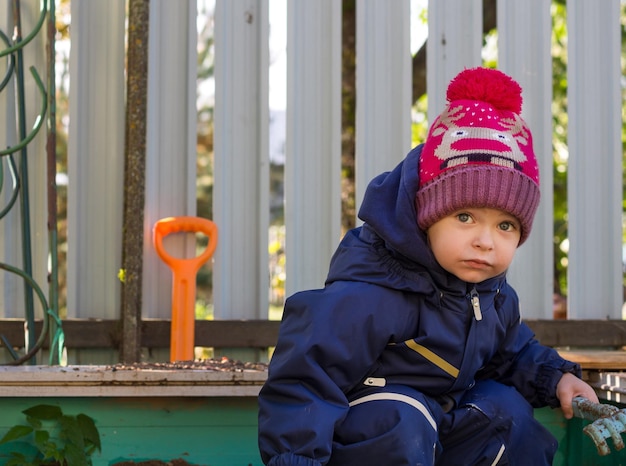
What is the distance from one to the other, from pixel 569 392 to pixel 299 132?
1491 mm

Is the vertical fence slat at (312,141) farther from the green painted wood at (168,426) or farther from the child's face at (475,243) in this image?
the child's face at (475,243)

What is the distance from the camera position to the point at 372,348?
2115 mm

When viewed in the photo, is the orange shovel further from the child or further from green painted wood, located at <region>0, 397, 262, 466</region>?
the child

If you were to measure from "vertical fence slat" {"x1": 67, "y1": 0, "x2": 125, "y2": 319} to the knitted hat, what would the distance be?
1.37 meters

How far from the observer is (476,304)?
2.22 meters

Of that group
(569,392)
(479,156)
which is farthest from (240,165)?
(569,392)

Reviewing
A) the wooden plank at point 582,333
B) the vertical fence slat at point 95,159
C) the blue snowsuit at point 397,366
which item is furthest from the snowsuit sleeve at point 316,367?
the wooden plank at point 582,333

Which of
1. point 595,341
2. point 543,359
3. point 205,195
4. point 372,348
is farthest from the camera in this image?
point 205,195

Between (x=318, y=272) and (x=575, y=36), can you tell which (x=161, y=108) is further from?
(x=575, y=36)

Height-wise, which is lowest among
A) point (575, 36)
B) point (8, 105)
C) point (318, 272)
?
point (318, 272)

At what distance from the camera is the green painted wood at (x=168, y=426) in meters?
2.56

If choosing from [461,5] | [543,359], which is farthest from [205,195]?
[543,359]

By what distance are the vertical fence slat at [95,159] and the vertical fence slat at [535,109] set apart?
1.40 m

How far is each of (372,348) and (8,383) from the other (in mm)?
1015
